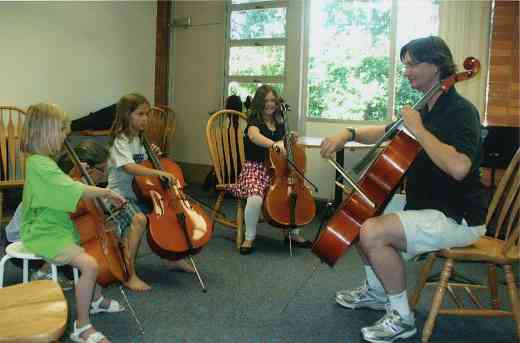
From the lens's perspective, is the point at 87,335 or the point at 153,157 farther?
the point at 153,157

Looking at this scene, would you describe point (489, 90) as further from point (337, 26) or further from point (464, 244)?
point (464, 244)

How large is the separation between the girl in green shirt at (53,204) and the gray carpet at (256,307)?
26 cm

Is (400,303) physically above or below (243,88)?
below

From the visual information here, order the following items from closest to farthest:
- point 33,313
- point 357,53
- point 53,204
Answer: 1. point 33,313
2. point 53,204
3. point 357,53

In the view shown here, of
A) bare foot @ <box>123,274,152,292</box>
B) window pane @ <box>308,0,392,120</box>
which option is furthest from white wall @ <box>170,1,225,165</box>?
bare foot @ <box>123,274,152,292</box>

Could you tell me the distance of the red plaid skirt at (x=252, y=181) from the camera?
313 cm

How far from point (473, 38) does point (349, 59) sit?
1.10 metres

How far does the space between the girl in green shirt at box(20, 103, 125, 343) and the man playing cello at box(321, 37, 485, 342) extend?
999 millimetres

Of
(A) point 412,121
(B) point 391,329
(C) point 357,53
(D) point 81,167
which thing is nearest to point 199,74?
(C) point 357,53

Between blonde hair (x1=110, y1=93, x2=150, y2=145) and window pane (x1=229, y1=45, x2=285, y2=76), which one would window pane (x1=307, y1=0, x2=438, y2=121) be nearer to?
window pane (x1=229, y1=45, x2=285, y2=76)

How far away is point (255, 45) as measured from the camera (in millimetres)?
5266

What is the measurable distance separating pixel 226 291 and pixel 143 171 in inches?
28.2

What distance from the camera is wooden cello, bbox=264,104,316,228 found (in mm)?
2941

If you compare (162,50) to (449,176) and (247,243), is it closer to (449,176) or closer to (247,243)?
(247,243)
